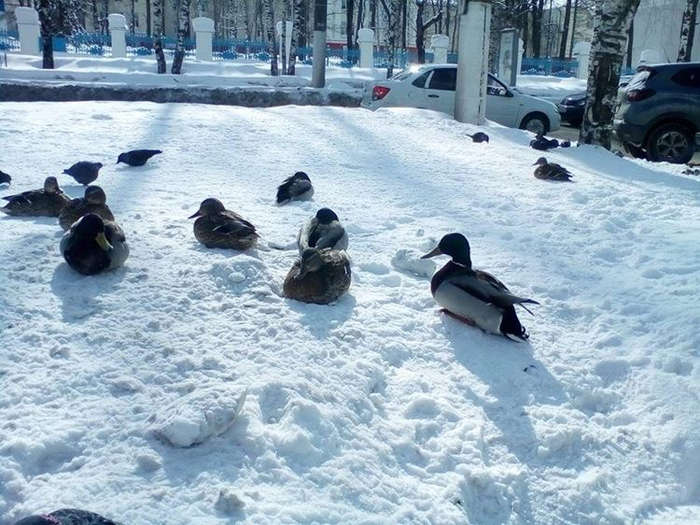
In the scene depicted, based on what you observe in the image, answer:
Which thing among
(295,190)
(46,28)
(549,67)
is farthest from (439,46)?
(295,190)

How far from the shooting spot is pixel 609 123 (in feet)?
32.6

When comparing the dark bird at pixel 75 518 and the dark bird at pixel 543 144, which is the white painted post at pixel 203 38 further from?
the dark bird at pixel 75 518

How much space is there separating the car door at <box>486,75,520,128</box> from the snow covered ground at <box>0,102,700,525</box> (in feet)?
26.9

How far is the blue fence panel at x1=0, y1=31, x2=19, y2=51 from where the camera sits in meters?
25.3

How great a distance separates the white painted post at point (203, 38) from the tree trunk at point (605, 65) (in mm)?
19649

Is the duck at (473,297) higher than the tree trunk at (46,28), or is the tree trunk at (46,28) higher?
the tree trunk at (46,28)

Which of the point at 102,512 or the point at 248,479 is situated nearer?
the point at 102,512

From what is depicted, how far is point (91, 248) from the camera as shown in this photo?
3816mm

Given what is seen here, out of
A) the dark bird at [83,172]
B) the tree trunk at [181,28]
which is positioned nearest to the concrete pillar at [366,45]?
the tree trunk at [181,28]

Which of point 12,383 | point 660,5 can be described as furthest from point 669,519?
point 660,5

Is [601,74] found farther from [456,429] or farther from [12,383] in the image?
[12,383]

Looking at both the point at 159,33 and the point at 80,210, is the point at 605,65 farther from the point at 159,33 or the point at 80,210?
the point at 159,33

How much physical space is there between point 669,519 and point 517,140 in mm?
8066

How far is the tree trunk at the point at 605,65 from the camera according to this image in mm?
9297
